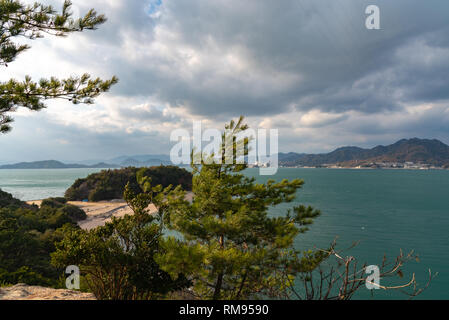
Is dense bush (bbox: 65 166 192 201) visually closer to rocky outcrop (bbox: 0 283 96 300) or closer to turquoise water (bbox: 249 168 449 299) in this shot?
turquoise water (bbox: 249 168 449 299)

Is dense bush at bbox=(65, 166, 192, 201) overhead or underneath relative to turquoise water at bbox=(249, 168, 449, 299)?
overhead

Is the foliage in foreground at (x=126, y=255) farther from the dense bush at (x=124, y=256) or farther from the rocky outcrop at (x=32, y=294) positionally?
the rocky outcrop at (x=32, y=294)

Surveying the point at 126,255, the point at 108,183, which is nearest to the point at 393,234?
the point at 126,255

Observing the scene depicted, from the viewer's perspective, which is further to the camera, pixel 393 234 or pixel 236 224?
pixel 393 234

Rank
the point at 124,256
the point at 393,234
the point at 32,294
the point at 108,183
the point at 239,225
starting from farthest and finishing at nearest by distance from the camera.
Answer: the point at 108,183 < the point at 393,234 < the point at 32,294 < the point at 124,256 < the point at 239,225

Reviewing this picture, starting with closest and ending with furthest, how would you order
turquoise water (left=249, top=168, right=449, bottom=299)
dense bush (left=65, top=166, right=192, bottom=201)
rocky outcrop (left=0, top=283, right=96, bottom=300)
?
rocky outcrop (left=0, top=283, right=96, bottom=300)
turquoise water (left=249, top=168, right=449, bottom=299)
dense bush (left=65, top=166, right=192, bottom=201)

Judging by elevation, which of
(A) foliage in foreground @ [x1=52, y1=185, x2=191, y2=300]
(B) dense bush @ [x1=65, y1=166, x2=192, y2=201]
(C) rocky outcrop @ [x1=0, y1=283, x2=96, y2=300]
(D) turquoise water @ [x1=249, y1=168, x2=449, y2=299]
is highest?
(A) foliage in foreground @ [x1=52, y1=185, x2=191, y2=300]

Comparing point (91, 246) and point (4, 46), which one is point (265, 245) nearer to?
point (91, 246)

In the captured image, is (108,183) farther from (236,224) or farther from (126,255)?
(236,224)

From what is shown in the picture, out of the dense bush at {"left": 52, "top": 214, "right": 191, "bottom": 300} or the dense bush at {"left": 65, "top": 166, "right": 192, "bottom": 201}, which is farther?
the dense bush at {"left": 65, "top": 166, "right": 192, "bottom": 201}

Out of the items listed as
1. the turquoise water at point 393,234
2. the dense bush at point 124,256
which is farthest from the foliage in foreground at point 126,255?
the turquoise water at point 393,234

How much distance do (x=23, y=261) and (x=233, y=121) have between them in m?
11.7

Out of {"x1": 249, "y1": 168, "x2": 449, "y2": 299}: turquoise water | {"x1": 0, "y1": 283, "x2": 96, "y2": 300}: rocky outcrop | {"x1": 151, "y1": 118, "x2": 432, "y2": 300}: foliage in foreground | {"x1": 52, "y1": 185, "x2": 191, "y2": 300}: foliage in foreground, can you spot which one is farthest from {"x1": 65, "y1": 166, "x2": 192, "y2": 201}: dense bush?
{"x1": 151, "y1": 118, "x2": 432, "y2": 300}: foliage in foreground

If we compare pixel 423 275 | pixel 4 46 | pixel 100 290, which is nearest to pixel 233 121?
pixel 4 46
